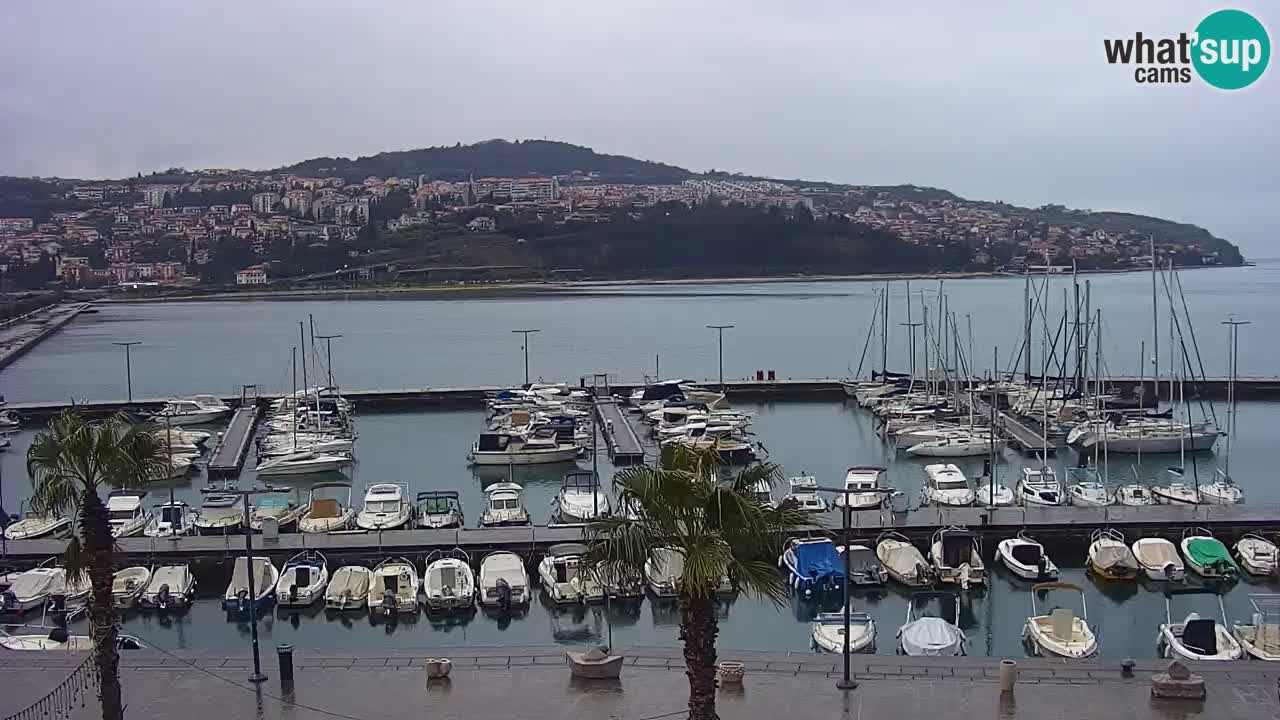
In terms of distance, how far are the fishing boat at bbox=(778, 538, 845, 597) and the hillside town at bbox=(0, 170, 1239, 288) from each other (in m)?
116

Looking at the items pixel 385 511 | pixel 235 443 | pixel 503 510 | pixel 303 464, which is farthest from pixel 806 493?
pixel 235 443

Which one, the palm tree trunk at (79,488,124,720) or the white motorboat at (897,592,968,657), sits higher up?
the palm tree trunk at (79,488,124,720)

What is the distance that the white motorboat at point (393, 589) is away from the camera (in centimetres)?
1539

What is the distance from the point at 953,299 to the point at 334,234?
78.8m

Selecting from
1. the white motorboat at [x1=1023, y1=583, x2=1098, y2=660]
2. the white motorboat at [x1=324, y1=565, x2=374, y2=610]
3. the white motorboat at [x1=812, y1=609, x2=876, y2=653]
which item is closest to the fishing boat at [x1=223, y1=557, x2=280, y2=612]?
the white motorboat at [x1=324, y1=565, x2=374, y2=610]

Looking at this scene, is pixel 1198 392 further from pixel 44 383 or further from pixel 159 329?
pixel 159 329

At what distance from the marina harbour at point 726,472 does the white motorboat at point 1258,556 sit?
177mm

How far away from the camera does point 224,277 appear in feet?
424

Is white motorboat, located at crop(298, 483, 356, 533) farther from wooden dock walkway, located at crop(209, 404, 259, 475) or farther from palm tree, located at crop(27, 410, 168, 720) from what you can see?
palm tree, located at crop(27, 410, 168, 720)

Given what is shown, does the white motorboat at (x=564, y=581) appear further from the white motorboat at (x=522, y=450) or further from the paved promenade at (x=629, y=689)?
the white motorboat at (x=522, y=450)

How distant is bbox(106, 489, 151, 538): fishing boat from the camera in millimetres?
18594

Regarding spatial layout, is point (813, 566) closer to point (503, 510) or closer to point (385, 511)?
point (503, 510)

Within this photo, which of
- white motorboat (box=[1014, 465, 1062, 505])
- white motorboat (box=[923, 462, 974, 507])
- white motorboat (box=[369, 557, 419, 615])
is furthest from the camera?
white motorboat (box=[923, 462, 974, 507])

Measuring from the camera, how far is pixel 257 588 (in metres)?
15.8
